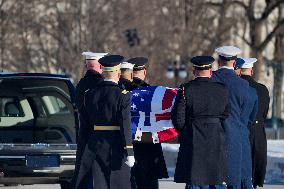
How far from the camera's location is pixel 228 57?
1180cm

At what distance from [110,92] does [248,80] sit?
290 cm

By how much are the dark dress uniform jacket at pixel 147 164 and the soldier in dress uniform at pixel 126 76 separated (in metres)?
0.13

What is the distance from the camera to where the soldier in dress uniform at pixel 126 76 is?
1226 cm

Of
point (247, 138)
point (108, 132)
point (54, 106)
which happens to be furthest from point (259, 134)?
point (54, 106)

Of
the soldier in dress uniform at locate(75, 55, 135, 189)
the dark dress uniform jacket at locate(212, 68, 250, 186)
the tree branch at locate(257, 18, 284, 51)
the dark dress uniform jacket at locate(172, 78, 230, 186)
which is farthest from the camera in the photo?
the tree branch at locate(257, 18, 284, 51)

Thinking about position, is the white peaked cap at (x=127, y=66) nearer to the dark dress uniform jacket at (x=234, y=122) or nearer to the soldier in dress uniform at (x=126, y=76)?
the soldier in dress uniform at (x=126, y=76)

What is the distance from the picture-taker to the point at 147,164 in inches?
478

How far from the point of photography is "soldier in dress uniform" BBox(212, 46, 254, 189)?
453 inches

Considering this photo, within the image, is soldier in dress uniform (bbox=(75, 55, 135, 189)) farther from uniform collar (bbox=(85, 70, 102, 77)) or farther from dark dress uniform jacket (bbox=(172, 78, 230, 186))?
uniform collar (bbox=(85, 70, 102, 77))

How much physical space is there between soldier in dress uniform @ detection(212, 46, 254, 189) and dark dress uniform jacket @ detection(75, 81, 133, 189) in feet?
4.08

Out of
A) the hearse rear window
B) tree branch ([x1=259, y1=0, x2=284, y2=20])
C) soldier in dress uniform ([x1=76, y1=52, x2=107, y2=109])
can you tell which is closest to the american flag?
soldier in dress uniform ([x1=76, y1=52, x2=107, y2=109])

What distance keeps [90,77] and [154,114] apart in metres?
1.10

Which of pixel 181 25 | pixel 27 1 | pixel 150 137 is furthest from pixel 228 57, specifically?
pixel 181 25

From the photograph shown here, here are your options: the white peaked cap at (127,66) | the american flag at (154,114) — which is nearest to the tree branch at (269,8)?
the white peaked cap at (127,66)
